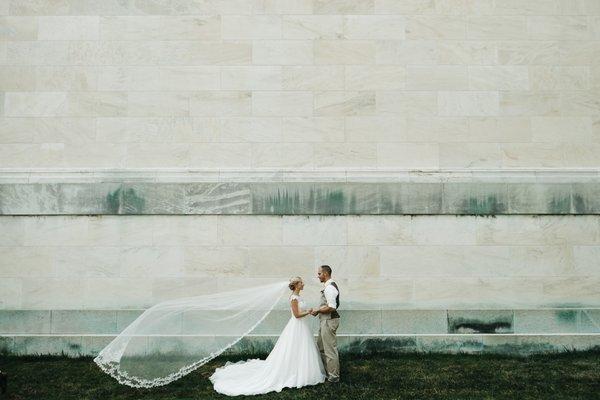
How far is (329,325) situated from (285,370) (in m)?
1.21

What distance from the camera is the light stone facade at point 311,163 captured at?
12.1 m

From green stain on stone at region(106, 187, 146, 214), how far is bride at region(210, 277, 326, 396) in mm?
4326

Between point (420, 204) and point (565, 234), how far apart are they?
3.51 metres

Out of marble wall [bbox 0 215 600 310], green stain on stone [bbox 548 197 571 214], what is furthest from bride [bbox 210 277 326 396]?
green stain on stone [bbox 548 197 571 214]

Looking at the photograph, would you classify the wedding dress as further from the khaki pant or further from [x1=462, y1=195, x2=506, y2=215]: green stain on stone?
[x1=462, y1=195, x2=506, y2=215]: green stain on stone

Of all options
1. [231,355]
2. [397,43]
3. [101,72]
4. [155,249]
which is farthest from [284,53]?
[231,355]

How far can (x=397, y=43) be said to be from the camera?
12758mm

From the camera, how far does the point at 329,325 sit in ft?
33.4

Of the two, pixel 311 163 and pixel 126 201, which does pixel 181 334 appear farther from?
pixel 311 163

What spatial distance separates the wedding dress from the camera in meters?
9.63

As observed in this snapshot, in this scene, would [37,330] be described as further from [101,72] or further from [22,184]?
[101,72]

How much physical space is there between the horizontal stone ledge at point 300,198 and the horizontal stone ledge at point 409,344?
2.87 m

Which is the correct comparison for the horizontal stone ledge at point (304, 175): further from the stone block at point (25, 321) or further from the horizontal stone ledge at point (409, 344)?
the horizontal stone ledge at point (409, 344)

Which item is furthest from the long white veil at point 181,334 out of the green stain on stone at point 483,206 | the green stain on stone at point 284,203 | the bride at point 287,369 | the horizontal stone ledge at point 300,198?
the green stain on stone at point 483,206
